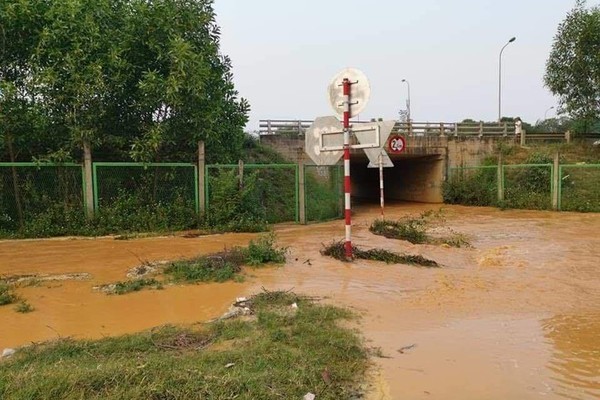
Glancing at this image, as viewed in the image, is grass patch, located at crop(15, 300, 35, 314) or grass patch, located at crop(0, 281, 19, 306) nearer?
grass patch, located at crop(15, 300, 35, 314)

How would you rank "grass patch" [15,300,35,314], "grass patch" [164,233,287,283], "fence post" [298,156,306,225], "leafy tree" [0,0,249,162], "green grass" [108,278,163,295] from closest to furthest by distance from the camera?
"grass patch" [15,300,35,314] < "green grass" [108,278,163,295] < "grass patch" [164,233,287,283] < "leafy tree" [0,0,249,162] < "fence post" [298,156,306,225]

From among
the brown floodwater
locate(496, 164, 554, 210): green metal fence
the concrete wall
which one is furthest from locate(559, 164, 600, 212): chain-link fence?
the brown floodwater

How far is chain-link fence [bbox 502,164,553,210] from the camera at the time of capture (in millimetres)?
18906

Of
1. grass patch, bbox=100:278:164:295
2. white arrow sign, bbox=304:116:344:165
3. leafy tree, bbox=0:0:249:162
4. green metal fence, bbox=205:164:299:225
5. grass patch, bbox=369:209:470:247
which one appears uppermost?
leafy tree, bbox=0:0:249:162

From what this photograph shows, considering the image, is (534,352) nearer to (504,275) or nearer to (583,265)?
(504,275)

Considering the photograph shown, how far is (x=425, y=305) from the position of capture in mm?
5355

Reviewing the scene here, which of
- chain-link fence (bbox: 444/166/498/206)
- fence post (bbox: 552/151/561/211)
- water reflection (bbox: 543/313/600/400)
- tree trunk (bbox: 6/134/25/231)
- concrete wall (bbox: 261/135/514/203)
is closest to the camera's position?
water reflection (bbox: 543/313/600/400)

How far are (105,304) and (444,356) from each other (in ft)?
11.8

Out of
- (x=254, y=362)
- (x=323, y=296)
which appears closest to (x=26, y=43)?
(x=323, y=296)

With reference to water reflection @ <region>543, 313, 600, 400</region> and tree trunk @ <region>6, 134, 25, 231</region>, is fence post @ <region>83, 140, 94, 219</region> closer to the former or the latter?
tree trunk @ <region>6, 134, 25, 231</region>

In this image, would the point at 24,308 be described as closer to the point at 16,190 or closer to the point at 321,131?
the point at 321,131

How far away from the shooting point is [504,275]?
686 centimetres

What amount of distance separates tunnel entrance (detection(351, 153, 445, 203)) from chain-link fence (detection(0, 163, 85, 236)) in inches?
613

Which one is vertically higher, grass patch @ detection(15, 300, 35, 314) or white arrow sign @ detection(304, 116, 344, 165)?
white arrow sign @ detection(304, 116, 344, 165)
